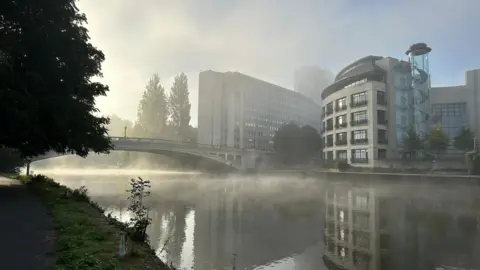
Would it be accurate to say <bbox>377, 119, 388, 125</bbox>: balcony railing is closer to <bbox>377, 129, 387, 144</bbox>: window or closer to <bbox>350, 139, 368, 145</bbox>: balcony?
<bbox>377, 129, 387, 144</bbox>: window

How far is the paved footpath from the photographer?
7.88m

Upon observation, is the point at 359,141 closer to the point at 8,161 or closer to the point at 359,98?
the point at 359,98

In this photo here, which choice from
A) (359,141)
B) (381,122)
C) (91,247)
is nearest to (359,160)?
(359,141)

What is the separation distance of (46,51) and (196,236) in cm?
1498

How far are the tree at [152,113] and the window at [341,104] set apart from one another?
45.1 m

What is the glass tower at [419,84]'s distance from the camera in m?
70.9

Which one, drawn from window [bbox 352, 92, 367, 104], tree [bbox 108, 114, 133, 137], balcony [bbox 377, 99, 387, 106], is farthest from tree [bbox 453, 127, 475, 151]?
tree [bbox 108, 114, 133, 137]

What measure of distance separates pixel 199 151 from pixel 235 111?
241 feet

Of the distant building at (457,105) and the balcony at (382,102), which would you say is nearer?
the balcony at (382,102)

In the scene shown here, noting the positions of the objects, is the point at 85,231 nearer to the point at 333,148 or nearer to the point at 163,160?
the point at 333,148

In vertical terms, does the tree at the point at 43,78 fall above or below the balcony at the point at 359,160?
above

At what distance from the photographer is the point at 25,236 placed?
10.2 m

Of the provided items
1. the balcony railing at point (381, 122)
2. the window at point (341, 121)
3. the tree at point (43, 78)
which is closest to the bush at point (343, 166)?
the balcony railing at point (381, 122)

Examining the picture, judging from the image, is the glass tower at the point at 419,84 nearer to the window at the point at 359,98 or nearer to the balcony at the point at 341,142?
the window at the point at 359,98
